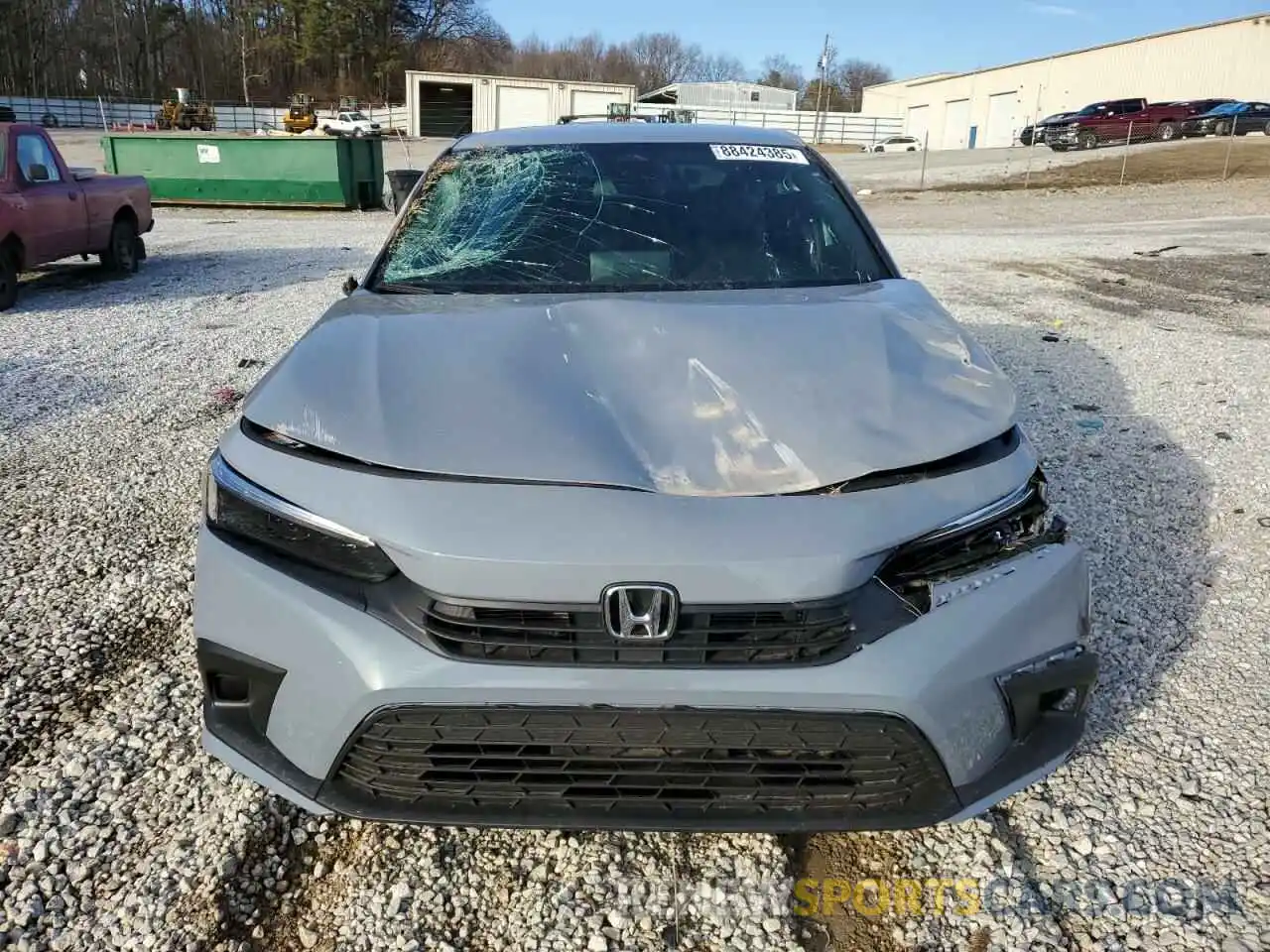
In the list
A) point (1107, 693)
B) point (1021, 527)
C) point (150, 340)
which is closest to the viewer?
point (1021, 527)

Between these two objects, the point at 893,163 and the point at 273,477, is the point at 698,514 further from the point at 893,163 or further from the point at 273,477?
the point at 893,163

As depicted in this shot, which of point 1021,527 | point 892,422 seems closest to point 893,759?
point 1021,527

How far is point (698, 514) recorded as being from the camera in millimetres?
1759

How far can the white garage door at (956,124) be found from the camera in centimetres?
6419

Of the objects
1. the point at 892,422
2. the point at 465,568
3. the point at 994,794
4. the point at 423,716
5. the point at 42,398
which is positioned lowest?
the point at 42,398

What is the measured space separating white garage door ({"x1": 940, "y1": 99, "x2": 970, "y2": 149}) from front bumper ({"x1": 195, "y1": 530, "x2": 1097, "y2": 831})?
68.9 m

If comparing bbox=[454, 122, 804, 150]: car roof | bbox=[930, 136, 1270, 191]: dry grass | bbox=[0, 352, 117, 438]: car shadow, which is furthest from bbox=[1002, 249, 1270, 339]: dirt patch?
bbox=[930, 136, 1270, 191]: dry grass

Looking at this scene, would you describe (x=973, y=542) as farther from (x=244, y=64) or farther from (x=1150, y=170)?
(x=244, y=64)

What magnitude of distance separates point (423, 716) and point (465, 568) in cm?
28

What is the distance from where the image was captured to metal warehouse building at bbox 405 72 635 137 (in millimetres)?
53094

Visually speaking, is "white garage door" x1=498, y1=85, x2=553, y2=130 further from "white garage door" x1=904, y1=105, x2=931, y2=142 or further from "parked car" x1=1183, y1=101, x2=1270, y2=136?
"parked car" x1=1183, y1=101, x2=1270, y2=136

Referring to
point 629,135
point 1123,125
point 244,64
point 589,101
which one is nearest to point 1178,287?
point 629,135

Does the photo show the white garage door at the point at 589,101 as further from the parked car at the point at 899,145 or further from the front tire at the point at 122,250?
the front tire at the point at 122,250

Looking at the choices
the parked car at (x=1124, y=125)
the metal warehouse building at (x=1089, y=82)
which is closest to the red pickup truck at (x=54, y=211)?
the parked car at (x=1124, y=125)
